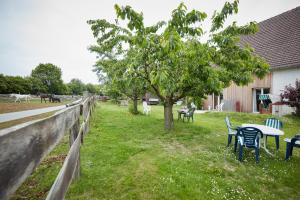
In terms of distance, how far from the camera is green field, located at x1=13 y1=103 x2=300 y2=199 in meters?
3.30

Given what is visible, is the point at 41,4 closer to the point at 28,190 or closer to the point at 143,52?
the point at 143,52

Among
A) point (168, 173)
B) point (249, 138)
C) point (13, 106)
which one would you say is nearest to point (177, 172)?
point (168, 173)

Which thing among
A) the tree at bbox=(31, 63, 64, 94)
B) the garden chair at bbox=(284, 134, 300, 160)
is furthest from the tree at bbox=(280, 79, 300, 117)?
the tree at bbox=(31, 63, 64, 94)

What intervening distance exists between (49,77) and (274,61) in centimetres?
6571

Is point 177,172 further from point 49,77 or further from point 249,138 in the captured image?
point 49,77

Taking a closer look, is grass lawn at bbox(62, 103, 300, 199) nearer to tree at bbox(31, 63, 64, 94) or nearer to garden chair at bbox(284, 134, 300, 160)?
garden chair at bbox(284, 134, 300, 160)

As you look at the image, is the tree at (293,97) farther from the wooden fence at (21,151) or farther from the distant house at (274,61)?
the wooden fence at (21,151)

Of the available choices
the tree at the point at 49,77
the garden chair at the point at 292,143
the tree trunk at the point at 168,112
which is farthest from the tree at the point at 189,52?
the tree at the point at 49,77

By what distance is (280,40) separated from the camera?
1486 centimetres

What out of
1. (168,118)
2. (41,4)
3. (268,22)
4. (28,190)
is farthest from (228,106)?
(41,4)

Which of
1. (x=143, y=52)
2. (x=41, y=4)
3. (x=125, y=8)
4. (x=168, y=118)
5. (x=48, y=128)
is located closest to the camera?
(x=48, y=128)

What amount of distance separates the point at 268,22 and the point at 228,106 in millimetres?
9346

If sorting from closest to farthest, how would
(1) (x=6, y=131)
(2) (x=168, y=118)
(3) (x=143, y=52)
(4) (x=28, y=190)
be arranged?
1. (1) (x=6, y=131)
2. (4) (x=28, y=190)
3. (3) (x=143, y=52)
4. (2) (x=168, y=118)

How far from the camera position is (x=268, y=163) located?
195 inches
